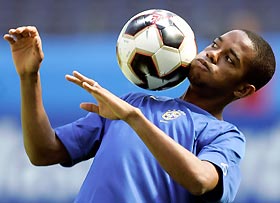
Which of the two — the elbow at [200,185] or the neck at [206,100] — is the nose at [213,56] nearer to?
the neck at [206,100]

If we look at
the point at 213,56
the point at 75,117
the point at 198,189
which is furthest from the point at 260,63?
the point at 75,117

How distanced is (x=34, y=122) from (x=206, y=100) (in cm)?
83

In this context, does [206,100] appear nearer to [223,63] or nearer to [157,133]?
[223,63]

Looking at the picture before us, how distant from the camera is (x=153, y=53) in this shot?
12.4 ft

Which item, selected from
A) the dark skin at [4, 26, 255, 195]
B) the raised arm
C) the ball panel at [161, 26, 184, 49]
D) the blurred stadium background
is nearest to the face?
the dark skin at [4, 26, 255, 195]

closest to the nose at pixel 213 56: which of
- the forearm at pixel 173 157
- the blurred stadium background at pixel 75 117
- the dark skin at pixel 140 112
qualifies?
the dark skin at pixel 140 112

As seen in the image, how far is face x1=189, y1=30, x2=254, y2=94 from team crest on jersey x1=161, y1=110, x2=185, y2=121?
0.17m

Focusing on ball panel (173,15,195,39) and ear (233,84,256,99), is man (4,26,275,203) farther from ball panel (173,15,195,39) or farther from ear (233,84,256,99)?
ball panel (173,15,195,39)

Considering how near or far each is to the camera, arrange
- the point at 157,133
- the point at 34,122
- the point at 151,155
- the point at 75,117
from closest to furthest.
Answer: the point at 157,133
the point at 151,155
the point at 34,122
the point at 75,117

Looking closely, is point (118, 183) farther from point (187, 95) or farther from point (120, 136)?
point (187, 95)

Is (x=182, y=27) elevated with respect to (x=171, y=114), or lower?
elevated

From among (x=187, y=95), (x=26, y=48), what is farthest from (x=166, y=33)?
(x=26, y=48)

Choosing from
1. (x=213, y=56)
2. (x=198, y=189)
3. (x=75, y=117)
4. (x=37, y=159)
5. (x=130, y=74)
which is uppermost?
(x=213, y=56)

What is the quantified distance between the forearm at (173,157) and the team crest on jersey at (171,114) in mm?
406
